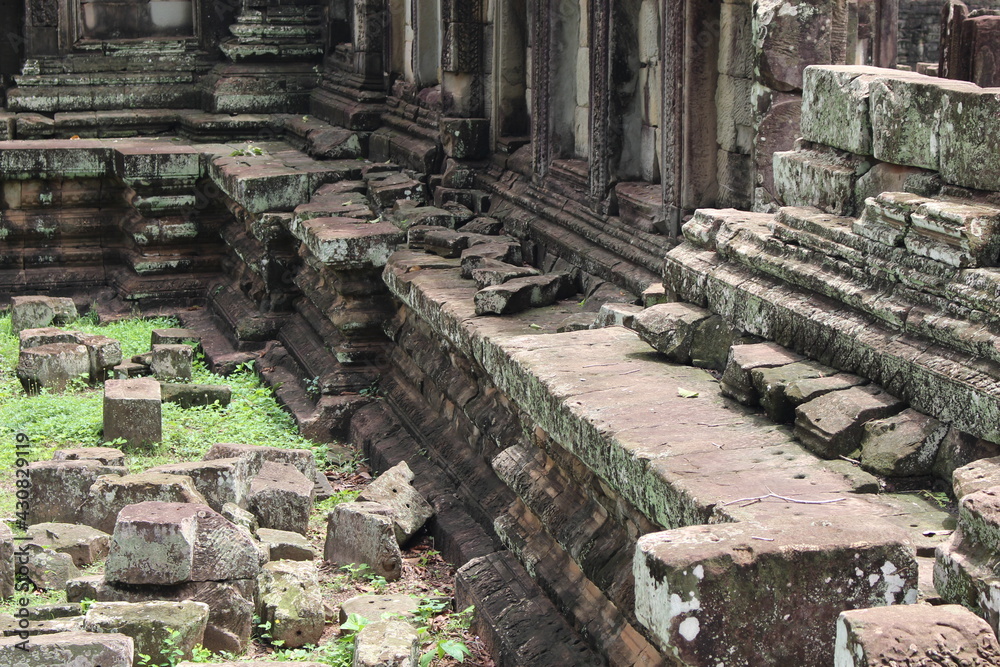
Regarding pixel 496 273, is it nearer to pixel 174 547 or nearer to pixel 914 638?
pixel 174 547

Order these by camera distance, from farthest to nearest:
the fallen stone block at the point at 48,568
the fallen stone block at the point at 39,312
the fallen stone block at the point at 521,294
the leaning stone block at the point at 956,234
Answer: the fallen stone block at the point at 39,312 < the fallen stone block at the point at 521,294 < the fallen stone block at the point at 48,568 < the leaning stone block at the point at 956,234

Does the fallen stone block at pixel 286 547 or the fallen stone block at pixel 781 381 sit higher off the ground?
the fallen stone block at pixel 781 381

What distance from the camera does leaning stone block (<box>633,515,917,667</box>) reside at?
285 centimetres

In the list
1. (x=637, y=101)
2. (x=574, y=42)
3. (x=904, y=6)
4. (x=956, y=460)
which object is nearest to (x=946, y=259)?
(x=956, y=460)

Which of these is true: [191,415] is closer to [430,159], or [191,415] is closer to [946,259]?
[430,159]

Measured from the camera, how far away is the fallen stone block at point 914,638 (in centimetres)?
242

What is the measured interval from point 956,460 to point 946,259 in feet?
1.77

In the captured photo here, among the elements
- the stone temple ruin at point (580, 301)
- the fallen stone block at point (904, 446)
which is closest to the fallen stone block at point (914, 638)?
the stone temple ruin at point (580, 301)

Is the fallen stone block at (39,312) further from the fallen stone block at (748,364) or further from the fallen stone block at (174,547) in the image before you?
the fallen stone block at (748,364)

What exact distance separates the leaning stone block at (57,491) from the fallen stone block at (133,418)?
99cm

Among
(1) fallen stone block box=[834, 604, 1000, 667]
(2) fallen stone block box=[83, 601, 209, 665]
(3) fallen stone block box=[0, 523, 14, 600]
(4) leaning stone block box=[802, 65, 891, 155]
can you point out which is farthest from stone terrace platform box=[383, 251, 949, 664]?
(3) fallen stone block box=[0, 523, 14, 600]

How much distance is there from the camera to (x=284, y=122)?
35.9 ft

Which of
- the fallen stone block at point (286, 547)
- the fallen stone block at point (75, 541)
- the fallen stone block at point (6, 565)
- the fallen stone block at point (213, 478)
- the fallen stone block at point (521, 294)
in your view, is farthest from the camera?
the fallen stone block at point (521, 294)

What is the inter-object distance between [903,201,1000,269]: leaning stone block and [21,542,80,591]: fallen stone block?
131 inches
